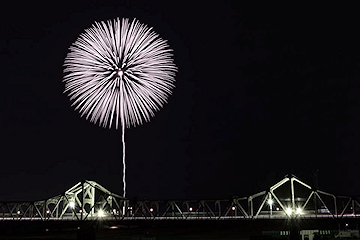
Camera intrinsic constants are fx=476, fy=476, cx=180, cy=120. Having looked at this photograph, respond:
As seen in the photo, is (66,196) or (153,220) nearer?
(153,220)

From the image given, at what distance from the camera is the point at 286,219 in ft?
356

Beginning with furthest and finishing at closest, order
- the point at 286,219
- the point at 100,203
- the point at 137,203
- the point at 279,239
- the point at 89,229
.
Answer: the point at 100,203
the point at 137,203
the point at 89,229
the point at 279,239
the point at 286,219

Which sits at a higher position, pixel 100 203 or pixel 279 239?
pixel 100 203

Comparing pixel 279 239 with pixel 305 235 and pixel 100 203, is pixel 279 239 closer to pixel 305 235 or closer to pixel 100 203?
pixel 305 235

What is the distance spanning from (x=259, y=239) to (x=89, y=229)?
4413 centimetres

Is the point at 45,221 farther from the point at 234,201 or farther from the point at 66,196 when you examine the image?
the point at 234,201

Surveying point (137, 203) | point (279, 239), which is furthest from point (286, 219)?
point (137, 203)

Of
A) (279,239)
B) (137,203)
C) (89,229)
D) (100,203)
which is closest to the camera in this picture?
(279,239)

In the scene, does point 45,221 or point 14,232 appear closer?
point 45,221

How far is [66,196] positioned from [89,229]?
35716mm

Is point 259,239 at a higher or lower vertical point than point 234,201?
lower

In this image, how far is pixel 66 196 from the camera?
157750 mm

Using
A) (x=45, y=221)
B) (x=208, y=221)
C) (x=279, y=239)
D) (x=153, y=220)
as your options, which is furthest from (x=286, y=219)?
(x=45, y=221)

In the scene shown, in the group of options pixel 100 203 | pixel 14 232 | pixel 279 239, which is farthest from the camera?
pixel 14 232
